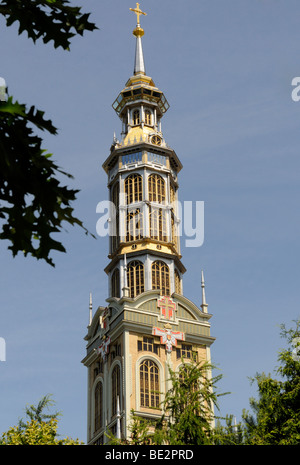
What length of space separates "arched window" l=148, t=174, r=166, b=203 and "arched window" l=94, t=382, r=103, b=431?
1607 centimetres

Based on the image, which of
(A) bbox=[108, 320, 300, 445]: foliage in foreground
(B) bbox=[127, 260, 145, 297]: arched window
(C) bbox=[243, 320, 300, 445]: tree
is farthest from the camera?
(B) bbox=[127, 260, 145, 297]: arched window

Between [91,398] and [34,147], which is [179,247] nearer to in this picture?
[91,398]

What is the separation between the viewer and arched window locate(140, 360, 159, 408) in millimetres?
55219

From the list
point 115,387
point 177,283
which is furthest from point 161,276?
point 115,387

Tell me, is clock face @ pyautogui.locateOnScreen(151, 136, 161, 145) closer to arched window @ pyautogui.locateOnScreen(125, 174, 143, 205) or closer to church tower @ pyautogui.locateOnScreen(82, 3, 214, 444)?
church tower @ pyautogui.locateOnScreen(82, 3, 214, 444)

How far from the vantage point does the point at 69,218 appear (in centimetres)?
947

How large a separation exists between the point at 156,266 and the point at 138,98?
1731 centimetres

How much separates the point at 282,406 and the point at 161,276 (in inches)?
1144

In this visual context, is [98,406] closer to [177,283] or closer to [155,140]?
[177,283]

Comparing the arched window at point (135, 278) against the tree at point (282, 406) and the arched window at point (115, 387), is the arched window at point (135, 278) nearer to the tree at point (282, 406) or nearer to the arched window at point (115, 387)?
the arched window at point (115, 387)

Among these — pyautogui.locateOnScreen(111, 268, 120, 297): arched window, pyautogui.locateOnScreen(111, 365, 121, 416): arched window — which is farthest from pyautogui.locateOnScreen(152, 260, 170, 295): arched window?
pyautogui.locateOnScreen(111, 365, 121, 416): arched window

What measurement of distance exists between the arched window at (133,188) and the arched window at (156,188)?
841 millimetres

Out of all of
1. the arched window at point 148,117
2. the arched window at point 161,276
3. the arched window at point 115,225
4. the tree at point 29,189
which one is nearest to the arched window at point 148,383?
the arched window at point 161,276

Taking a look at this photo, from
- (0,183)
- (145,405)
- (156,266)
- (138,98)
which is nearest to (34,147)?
(0,183)
